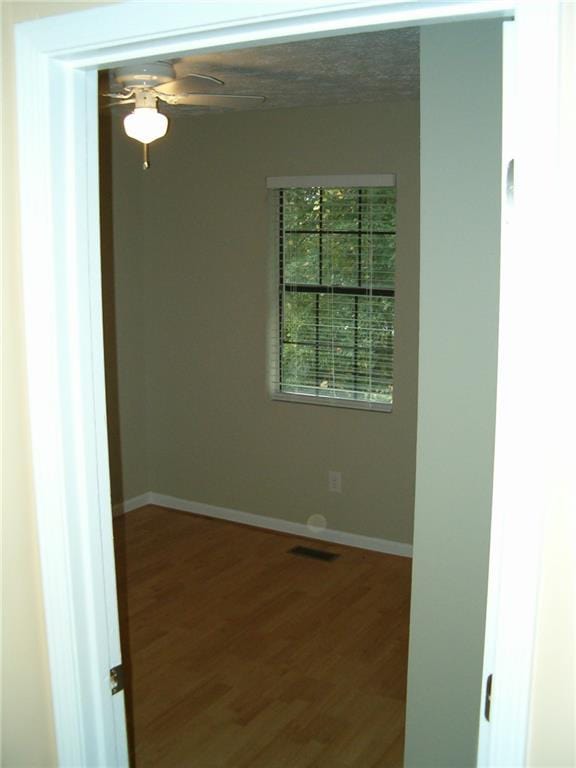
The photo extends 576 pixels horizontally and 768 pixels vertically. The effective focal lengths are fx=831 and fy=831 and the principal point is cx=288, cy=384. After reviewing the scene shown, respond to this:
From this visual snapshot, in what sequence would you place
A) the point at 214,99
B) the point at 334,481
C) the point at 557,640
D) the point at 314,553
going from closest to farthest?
the point at 557,640 < the point at 214,99 < the point at 314,553 < the point at 334,481

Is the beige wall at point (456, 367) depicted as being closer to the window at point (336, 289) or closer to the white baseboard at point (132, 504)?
the window at point (336, 289)

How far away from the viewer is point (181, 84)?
347 centimetres

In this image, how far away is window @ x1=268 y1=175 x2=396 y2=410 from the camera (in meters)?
4.95

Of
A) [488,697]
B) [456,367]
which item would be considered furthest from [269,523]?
[488,697]

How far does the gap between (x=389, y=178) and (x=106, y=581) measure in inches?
Answer: 141

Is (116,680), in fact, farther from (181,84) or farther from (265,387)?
(265,387)

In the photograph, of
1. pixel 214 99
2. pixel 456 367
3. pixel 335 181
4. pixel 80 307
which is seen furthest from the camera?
pixel 335 181

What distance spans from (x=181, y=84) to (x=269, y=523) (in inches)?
118

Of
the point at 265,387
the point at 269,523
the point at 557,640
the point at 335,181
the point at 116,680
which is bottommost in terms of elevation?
the point at 269,523

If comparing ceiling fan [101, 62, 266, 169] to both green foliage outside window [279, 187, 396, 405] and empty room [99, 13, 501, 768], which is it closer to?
empty room [99, 13, 501, 768]

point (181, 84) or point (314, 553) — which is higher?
point (181, 84)

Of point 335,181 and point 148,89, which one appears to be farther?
point 335,181

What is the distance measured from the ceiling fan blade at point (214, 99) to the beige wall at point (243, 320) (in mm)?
399

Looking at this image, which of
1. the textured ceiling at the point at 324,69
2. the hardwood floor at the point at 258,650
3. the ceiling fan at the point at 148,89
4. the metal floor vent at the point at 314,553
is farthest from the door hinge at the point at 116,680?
the metal floor vent at the point at 314,553
